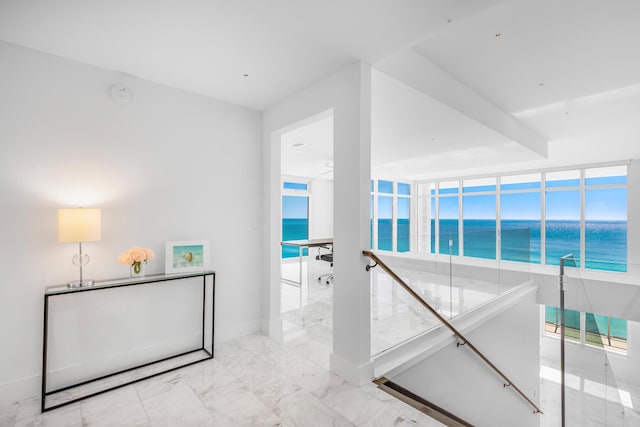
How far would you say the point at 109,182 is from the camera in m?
2.64

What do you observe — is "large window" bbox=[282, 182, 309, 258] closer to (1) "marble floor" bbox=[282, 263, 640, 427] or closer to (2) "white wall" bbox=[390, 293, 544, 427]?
(1) "marble floor" bbox=[282, 263, 640, 427]

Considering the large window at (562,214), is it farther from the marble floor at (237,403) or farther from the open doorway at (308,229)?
the marble floor at (237,403)

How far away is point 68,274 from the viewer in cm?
245

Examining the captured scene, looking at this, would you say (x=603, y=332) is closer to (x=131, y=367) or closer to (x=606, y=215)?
(x=606, y=215)

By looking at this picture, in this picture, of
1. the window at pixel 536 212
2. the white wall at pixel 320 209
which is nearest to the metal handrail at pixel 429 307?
the window at pixel 536 212

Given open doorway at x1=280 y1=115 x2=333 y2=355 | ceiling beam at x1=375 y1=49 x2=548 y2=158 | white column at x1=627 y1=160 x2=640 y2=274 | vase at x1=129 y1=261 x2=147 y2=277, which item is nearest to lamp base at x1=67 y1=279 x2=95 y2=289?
vase at x1=129 y1=261 x2=147 y2=277

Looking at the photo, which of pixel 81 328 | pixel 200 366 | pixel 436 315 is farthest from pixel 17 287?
pixel 436 315

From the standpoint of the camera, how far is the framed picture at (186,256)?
9.39ft

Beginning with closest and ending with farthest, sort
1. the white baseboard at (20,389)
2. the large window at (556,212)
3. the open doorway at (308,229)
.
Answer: the white baseboard at (20,389) → the open doorway at (308,229) → the large window at (556,212)

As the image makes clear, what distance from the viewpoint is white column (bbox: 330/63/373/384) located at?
8.18 feet

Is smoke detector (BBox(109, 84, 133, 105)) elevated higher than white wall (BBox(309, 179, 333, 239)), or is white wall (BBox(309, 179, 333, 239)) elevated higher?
smoke detector (BBox(109, 84, 133, 105))

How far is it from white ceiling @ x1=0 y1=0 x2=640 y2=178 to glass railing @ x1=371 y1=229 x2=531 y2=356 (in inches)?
72.4

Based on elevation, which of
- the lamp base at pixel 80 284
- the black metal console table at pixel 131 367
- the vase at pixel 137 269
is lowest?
the black metal console table at pixel 131 367

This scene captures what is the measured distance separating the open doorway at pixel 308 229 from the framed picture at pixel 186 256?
4.25 ft
